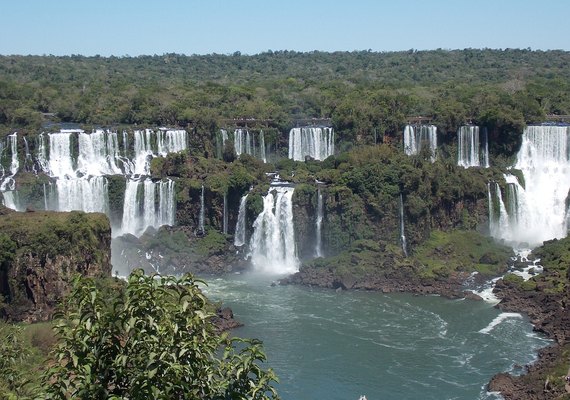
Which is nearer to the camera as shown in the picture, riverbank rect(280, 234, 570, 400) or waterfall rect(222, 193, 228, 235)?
riverbank rect(280, 234, 570, 400)

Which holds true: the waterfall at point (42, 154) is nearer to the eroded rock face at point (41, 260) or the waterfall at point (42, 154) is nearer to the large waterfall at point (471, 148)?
the eroded rock face at point (41, 260)

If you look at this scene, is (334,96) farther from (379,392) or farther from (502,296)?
(379,392)

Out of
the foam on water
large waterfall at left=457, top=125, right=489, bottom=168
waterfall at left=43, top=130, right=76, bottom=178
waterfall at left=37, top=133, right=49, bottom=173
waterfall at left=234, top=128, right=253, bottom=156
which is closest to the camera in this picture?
the foam on water

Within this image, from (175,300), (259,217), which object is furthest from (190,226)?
(175,300)

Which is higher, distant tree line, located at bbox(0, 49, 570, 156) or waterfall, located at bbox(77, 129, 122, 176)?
distant tree line, located at bbox(0, 49, 570, 156)

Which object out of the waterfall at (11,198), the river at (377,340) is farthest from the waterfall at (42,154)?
the river at (377,340)

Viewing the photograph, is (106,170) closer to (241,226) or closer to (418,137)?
(241,226)

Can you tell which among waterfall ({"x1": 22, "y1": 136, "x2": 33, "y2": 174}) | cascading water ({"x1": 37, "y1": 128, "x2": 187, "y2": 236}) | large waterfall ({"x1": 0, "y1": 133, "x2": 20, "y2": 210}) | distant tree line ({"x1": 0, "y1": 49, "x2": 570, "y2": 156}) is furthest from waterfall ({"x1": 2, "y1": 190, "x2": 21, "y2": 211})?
distant tree line ({"x1": 0, "y1": 49, "x2": 570, "y2": 156})

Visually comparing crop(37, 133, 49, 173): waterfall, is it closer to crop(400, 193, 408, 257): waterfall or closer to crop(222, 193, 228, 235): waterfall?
crop(222, 193, 228, 235): waterfall
